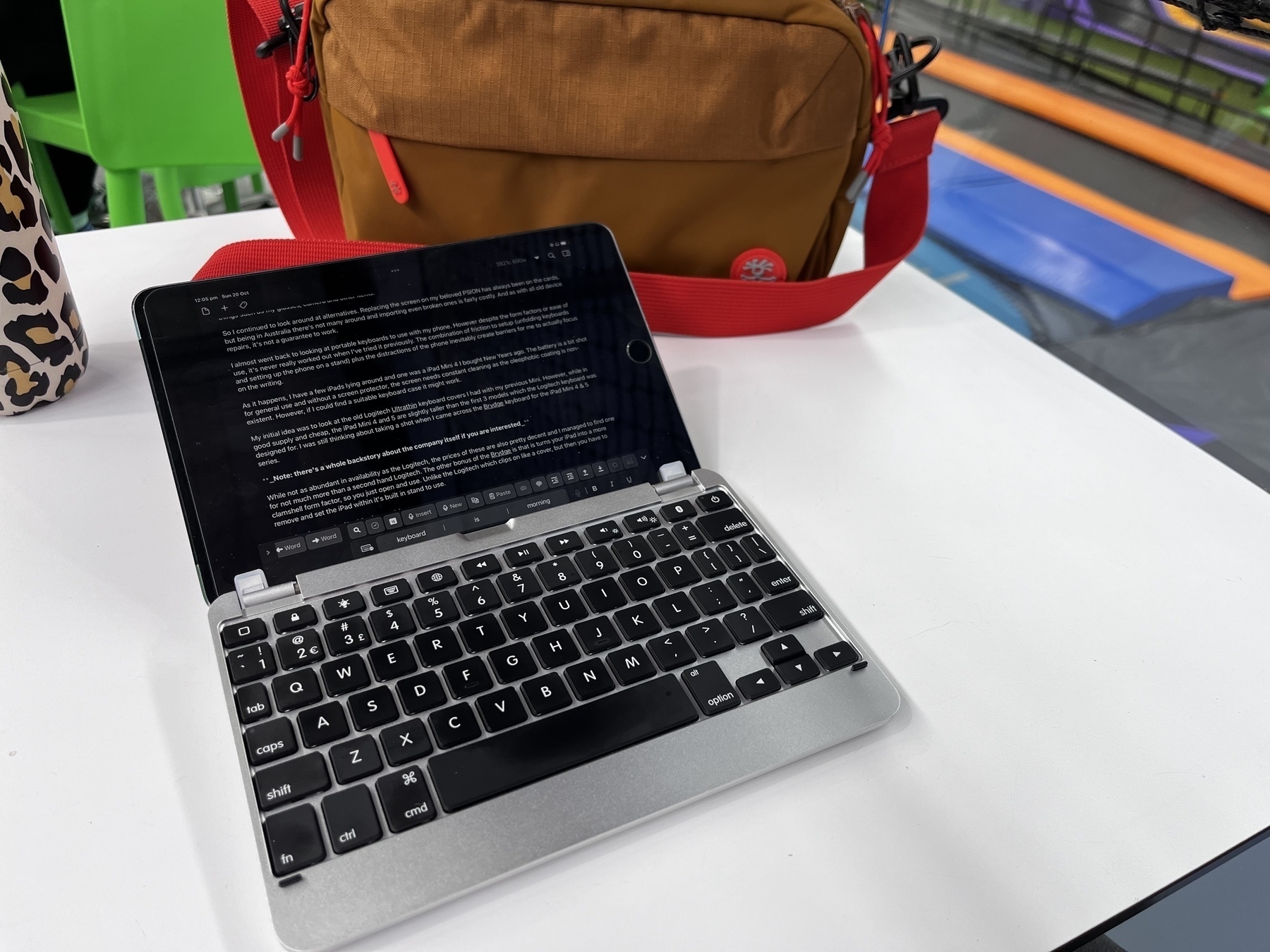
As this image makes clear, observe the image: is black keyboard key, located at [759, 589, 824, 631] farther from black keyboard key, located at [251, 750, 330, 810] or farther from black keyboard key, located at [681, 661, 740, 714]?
black keyboard key, located at [251, 750, 330, 810]

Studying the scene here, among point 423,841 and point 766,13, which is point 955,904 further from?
point 766,13

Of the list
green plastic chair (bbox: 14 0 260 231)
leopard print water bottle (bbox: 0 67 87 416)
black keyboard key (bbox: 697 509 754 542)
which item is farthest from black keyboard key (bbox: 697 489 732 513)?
green plastic chair (bbox: 14 0 260 231)

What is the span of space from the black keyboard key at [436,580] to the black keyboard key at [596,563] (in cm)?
6

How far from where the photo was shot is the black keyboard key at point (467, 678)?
0.37m

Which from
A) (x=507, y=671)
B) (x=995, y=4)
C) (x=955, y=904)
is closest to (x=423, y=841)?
(x=507, y=671)

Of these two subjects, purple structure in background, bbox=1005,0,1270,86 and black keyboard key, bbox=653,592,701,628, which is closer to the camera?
black keyboard key, bbox=653,592,701,628

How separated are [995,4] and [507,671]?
0.80 m

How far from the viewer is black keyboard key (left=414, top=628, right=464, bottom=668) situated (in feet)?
1.24

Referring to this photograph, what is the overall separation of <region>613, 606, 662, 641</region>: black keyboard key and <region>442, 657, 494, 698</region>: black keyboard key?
2.5 inches

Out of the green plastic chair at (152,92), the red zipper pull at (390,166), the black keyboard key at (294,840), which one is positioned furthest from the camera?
the green plastic chair at (152,92)

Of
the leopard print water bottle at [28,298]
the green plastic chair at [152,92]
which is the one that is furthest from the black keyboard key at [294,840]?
the green plastic chair at [152,92]

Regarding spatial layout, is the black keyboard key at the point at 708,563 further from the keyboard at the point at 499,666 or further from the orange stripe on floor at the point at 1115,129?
the orange stripe on floor at the point at 1115,129

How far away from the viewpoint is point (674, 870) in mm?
328

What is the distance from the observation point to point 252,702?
1.15 feet
